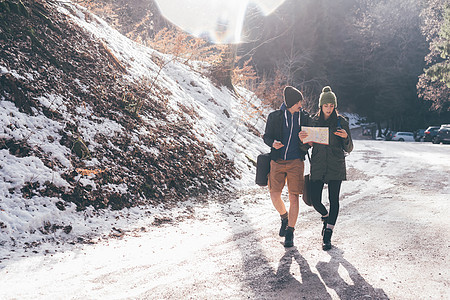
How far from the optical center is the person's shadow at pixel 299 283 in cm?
339

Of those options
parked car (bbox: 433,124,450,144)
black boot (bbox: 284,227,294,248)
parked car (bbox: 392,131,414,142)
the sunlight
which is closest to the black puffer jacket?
black boot (bbox: 284,227,294,248)

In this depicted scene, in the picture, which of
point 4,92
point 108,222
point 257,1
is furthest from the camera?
point 257,1

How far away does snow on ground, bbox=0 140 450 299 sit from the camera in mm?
3469

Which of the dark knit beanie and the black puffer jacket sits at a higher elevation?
the dark knit beanie

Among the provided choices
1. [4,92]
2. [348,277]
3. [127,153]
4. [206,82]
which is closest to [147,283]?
[348,277]

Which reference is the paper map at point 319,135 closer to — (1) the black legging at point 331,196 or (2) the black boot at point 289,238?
(1) the black legging at point 331,196

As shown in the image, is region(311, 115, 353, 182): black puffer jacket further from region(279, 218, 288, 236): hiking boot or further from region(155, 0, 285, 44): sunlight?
region(155, 0, 285, 44): sunlight

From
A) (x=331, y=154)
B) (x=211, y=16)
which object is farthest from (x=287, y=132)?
(x=211, y=16)

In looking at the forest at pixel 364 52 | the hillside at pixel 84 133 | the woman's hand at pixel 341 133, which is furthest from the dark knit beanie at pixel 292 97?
the forest at pixel 364 52

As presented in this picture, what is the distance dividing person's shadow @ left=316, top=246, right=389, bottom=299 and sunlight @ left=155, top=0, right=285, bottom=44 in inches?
599

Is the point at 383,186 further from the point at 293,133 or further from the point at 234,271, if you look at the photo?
the point at 234,271

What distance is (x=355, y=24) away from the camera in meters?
50.7

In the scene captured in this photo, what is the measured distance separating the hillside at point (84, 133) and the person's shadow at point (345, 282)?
3.38 metres

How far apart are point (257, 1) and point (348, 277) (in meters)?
17.3
